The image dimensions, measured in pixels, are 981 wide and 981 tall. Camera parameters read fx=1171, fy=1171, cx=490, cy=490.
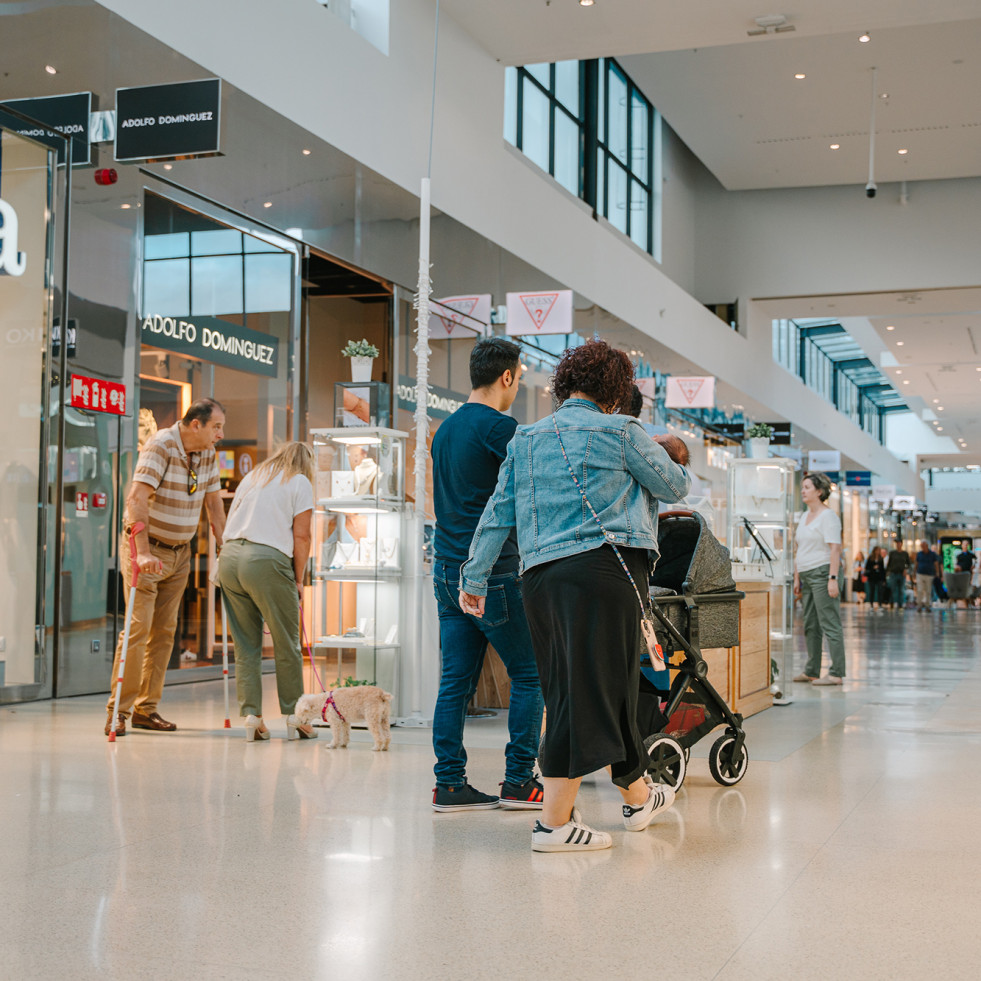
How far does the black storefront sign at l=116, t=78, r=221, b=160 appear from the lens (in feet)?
22.0

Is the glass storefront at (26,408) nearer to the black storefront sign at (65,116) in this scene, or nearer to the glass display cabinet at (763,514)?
the black storefront sign at (65,116)

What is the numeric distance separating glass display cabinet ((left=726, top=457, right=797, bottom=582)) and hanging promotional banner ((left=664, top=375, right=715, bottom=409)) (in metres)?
9.60

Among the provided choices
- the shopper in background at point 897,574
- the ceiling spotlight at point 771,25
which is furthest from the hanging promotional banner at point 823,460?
the ceiling spotlight at point 771,25

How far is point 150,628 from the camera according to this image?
5.53m

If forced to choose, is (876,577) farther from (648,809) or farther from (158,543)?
(648,809)

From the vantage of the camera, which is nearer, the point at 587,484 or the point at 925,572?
the point at 587,484

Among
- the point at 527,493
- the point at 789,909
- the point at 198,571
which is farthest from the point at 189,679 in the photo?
the point at 789,909

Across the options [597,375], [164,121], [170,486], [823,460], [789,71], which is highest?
[789,71]

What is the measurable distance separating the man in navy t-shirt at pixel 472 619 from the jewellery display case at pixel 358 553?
2.06m

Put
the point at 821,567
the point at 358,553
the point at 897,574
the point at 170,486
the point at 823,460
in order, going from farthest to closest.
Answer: the point at 823,460 < the point at 897,574 < the point at 821,567 < the point at 358,553 < the point at 170,486

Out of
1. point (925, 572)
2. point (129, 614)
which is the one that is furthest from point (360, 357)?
point (925, 572)

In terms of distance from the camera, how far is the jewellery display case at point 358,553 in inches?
232

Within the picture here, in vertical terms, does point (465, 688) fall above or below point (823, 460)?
below

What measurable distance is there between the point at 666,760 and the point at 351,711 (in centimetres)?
161
